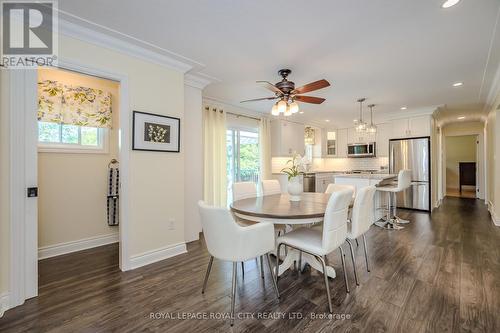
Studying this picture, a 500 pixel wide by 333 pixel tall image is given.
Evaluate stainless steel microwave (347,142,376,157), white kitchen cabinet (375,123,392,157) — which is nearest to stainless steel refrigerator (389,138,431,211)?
white kitchen cabinet (375,123,392,157)

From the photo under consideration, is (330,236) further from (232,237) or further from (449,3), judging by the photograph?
(449,3)

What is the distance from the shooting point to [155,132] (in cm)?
269

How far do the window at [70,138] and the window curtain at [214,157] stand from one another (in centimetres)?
163

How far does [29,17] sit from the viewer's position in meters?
1.93

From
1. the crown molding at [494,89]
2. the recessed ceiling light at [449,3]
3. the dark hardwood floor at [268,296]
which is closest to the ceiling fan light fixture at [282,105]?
the recessed ceiling light at [449,3]

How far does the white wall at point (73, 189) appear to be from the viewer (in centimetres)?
286

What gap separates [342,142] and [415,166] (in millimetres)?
2204

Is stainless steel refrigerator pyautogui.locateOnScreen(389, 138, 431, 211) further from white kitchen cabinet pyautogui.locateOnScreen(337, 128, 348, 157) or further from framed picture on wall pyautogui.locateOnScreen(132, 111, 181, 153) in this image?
framed picture on wall pyautogui.locateOnScreen(132, 111, 181, 153)

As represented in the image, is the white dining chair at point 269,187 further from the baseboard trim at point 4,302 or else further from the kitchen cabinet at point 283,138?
the baseboard trim at point 4,302

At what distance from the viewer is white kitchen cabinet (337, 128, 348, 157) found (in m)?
7.14

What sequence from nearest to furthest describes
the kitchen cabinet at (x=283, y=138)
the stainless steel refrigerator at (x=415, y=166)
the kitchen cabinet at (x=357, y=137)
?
the stainless steel refrigerator at (x=415, y=166)
the kitchen cabinet at (x=283, y=138)
the kitchen cabinet at (x=357, y=137)

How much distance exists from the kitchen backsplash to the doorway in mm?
4195

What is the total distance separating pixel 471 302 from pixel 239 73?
3428mm

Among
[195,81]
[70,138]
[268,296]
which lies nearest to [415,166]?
[268,296]
